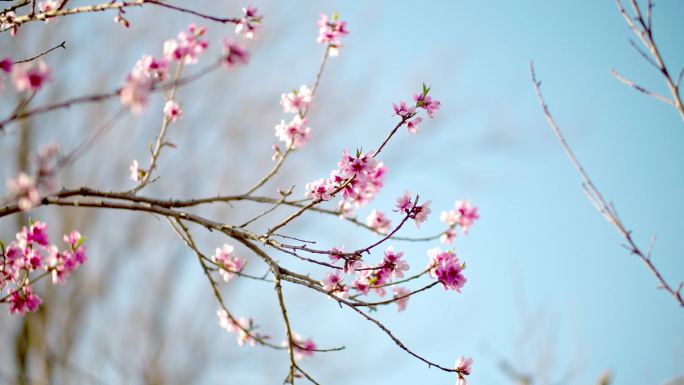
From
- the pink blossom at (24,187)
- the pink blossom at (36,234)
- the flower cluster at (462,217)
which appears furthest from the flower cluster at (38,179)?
the flower cluster at (462,217)

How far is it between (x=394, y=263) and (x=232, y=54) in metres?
1.01

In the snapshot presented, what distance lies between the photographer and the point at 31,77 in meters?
1.00

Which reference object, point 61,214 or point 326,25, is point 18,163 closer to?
point 61,214

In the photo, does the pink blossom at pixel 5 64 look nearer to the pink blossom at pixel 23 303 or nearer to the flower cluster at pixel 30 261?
the flower cluster at pixel 30 261

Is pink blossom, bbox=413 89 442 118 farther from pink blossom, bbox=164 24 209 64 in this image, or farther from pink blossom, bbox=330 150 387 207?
pink blossom, bbox=164 24 209 64

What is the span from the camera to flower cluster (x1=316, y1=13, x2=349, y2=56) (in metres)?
2.18

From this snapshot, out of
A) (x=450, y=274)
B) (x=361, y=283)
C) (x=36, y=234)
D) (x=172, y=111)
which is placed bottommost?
(x=450, y=274)

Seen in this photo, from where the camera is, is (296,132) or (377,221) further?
(377,221)

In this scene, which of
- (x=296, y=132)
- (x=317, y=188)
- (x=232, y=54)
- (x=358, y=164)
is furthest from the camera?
(x=296, y=132)

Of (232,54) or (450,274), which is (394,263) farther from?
(232,54)

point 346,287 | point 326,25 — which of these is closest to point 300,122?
point 326,25

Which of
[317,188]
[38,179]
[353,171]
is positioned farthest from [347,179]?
[38,179]

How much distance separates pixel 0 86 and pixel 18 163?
6.46m

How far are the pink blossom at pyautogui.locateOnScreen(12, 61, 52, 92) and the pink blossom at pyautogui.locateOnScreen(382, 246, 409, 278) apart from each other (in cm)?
127
